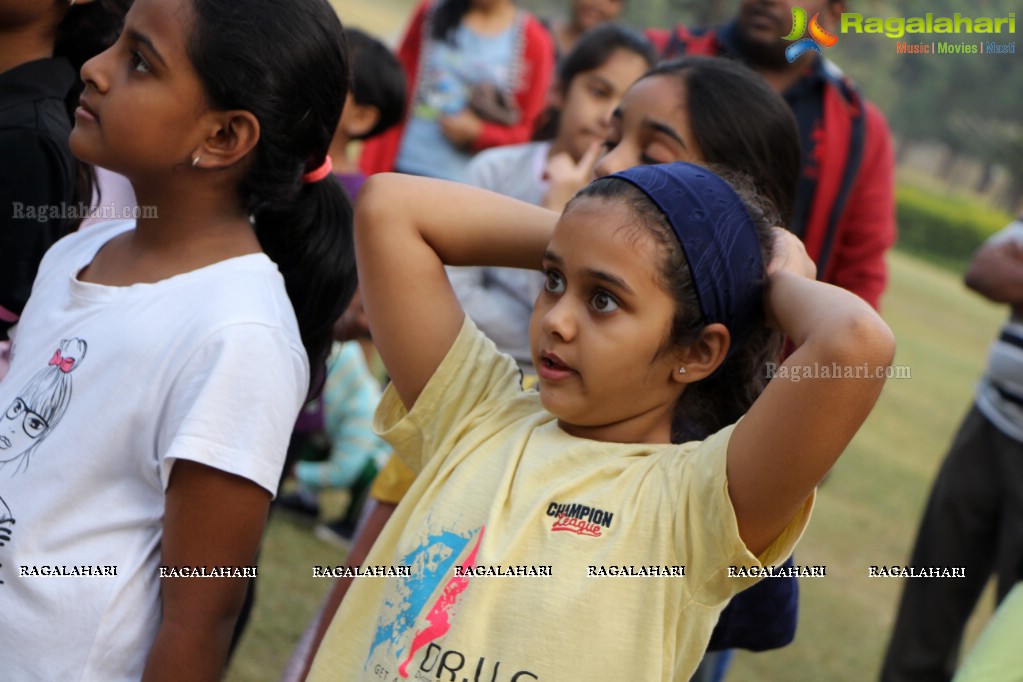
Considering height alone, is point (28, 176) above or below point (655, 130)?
below

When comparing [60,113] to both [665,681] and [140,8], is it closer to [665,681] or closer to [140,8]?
[140,8]

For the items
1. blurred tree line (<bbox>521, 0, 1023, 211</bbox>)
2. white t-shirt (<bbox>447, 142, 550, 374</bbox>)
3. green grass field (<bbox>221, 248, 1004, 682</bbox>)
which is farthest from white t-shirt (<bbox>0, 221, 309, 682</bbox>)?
blurred tree line (<bbox>521, 0, 1023, 211</bbox>)

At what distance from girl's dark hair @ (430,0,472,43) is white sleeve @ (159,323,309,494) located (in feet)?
10.8

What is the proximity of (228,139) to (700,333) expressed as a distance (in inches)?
34.3

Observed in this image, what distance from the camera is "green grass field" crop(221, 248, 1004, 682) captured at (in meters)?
4.15

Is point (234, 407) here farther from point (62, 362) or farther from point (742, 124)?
point (742, 124)

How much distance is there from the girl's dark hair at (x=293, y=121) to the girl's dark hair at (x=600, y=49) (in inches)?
56.3

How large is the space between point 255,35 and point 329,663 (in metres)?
1.05

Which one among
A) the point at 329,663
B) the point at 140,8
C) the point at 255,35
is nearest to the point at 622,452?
the point at 329,663

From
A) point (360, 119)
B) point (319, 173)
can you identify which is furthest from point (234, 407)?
point (360, 119)

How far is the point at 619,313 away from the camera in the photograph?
5.95ft

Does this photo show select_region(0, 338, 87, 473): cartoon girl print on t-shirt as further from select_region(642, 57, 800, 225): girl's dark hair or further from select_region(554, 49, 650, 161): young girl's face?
select_region(554, 49, 650, 161): young girl's face

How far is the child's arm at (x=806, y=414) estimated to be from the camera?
5.19 feet

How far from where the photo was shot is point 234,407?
180 cm
